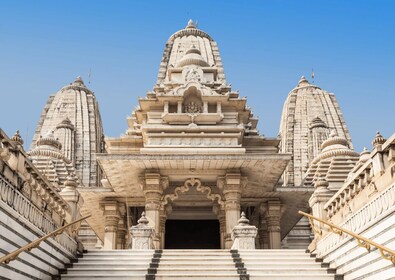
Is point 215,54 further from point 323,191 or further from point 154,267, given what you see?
point 154,267

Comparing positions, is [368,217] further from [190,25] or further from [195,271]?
[190,25]

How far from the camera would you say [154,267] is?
→ 13.2 meters

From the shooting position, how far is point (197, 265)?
44.2 feet

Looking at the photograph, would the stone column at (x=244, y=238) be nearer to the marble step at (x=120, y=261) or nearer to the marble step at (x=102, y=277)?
the marble step at (x=120, y=261)

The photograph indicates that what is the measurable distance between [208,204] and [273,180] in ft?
12.8

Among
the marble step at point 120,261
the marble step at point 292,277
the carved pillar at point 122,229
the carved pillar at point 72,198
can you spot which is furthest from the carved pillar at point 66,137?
the marble step at point 292,277

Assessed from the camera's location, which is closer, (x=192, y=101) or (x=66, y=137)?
(x=192, y=101)

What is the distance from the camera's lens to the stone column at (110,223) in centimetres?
2330

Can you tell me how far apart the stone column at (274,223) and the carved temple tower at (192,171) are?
5 cm

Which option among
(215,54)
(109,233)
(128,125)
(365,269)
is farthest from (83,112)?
(365,269)

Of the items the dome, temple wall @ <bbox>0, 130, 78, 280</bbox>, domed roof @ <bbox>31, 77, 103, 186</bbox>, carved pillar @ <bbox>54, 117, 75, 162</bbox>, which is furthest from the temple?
the dome

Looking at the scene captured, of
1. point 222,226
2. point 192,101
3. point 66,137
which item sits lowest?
point 222,226

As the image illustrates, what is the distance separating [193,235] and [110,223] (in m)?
5.29

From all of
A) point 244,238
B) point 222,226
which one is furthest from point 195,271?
point 222,226
